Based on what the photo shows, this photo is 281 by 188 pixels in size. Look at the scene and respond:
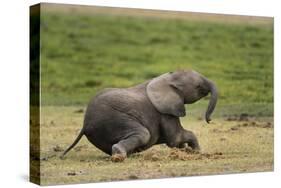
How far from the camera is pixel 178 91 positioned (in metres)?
12.5

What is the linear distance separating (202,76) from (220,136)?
2.92ft

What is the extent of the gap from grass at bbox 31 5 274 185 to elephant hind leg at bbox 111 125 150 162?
10cm

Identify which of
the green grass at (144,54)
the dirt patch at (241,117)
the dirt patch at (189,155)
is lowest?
the dirt patch at (189,155)

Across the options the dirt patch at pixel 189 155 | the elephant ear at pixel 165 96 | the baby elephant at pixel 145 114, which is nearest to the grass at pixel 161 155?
the dirt patch at pixel 189 155

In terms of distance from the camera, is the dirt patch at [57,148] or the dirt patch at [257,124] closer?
the dirt patch at [57,148]

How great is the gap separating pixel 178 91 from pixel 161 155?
2.82 ft

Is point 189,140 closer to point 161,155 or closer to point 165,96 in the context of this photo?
point 161,155

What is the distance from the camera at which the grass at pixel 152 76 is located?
11.8 m

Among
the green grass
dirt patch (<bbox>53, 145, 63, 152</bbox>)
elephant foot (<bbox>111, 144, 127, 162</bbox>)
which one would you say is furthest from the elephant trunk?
dirt patch (<bbox>53, 145, 63, 152</bbox>)

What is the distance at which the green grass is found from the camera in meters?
11.9

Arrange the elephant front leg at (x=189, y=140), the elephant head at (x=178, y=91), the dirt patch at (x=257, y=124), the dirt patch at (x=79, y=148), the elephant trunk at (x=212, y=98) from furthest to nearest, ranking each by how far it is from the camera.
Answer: the dirt patch at (x=257, y=124) → the elephant trunk at (x=212, y=98) → the elephant front leg at (x=189, y=140) → the elephant head at (x=178, y=91) → the dirt patch at (x=79, y=148)

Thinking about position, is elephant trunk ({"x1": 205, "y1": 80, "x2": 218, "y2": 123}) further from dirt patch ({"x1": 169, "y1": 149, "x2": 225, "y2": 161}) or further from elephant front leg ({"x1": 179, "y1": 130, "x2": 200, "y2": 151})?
dirt patch ({"x1": 169, "y1": 149, "x2": 225, "y2": 161})

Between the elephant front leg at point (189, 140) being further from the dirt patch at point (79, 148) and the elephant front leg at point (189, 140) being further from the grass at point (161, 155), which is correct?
the dirt patch at point (79, 148)

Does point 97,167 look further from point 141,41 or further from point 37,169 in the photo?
point 141,41
